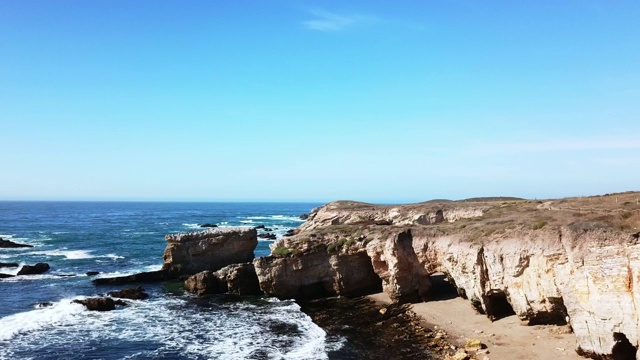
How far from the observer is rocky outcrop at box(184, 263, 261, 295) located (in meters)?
43.4

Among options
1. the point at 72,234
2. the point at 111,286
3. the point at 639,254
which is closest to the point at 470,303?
the point at 639,254

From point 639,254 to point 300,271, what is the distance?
27128 mm

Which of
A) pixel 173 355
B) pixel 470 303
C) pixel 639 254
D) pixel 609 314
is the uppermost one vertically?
pixel 639 254

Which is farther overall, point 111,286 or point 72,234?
point 72,234

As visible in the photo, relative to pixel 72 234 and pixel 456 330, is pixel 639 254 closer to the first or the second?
pixel 456 330

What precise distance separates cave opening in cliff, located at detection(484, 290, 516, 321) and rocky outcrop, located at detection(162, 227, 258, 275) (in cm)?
3173

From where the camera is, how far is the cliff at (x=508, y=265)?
21516 mm

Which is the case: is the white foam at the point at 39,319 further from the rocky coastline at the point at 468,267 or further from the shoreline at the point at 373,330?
the shoreline at the point at 373,330

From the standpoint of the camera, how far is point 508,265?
27547 millimetres

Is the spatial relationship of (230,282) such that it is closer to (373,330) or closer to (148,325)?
(148,325)

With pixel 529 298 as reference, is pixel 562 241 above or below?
above

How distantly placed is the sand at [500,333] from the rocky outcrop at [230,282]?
57.0 feet

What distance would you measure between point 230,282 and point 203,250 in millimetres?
10155

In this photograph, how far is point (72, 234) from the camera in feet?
299
